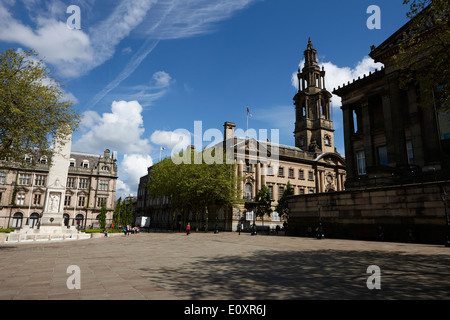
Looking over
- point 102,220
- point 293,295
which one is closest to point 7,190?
point 102,220

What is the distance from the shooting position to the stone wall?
20141 mm

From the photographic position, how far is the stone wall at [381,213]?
2014 cm

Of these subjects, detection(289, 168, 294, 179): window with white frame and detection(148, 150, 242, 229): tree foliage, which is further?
detection(289, 168, 294, 179): window with white frame

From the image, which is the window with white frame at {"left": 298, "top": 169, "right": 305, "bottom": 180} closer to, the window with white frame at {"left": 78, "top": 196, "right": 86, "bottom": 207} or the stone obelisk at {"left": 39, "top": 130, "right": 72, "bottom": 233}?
the stone obelisk at {"left": 39, "top": 130, "right": 72, "bottom": 233}

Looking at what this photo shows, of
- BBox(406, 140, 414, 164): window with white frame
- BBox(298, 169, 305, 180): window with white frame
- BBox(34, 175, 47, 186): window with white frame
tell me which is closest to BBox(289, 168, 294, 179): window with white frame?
BBox(298, 169, 305, 180): window with white frame

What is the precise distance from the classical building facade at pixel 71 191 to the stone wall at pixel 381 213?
5494cm

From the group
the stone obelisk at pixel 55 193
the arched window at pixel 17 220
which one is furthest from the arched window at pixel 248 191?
the arched window at pixel 17 220

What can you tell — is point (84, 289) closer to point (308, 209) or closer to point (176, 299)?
point (176, 299)

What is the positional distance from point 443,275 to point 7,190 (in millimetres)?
76682

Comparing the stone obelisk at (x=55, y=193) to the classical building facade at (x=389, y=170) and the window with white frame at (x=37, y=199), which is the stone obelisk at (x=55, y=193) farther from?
the window with white frame at (x=37, y=199)

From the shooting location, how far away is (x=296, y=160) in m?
56.0

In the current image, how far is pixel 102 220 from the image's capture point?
50219mm

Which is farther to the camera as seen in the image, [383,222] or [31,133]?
[383,222]

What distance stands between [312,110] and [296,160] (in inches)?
738
